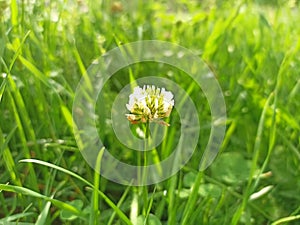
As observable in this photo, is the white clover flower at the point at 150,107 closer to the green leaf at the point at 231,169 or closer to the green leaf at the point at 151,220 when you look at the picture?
the green leaf at the point at 151,220

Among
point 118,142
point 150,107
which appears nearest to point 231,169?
point 118,142

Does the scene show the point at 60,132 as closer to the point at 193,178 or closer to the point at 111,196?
the point at 111,196

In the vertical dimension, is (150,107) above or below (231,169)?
above

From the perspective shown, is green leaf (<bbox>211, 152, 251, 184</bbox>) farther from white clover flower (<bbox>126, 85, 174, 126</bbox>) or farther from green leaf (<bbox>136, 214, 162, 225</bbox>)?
white clover flower (<bbox>126, 85, 174, 126</bbox>)

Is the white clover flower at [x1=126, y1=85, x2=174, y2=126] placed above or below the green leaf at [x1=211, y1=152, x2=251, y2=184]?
above

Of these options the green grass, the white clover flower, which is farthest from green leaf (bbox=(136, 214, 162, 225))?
the white clover flower

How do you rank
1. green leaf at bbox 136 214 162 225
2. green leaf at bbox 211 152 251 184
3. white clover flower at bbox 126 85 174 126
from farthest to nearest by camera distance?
green leaf at bbox 211 152 251 184 < green leaf at bbox 136 214 162 225 < white clover flower at bbox 126 85 174 126

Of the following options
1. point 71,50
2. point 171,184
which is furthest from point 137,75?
point 171,184

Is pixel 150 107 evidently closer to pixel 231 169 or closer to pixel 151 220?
pixel 151 220
